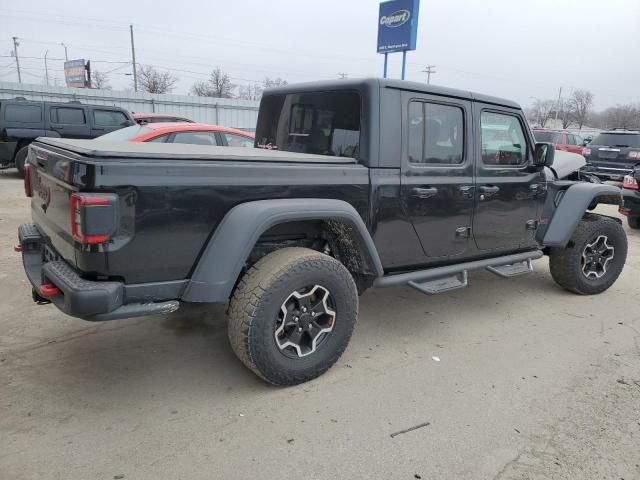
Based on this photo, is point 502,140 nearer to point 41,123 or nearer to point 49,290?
point 49,290

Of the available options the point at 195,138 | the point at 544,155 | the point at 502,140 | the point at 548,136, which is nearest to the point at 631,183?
the point at 544,155

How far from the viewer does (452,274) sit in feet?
13.1

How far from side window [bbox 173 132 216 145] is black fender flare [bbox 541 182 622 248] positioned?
4873 mm

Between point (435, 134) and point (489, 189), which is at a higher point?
point (435, 134)

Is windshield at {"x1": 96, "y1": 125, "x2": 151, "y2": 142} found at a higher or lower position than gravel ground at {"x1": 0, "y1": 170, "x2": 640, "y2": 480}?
higher

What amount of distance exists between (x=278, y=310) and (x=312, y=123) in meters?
1.68

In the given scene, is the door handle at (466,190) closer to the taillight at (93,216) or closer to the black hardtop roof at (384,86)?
the black hardtop roof at (384,86)

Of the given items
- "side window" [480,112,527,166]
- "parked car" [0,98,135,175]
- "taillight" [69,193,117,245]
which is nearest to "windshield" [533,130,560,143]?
"parked car" [0,98,135,175]

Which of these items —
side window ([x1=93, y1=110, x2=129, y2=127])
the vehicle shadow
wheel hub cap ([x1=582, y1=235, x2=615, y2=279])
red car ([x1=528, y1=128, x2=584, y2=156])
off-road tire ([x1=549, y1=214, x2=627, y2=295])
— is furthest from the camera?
red car ([x1=528, y1=128, x2=584, y2=156])

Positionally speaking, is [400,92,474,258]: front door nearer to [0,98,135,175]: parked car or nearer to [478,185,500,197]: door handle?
[478,185,500,197]: door handle

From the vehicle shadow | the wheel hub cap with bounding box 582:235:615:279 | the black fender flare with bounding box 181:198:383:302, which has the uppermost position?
the black fender flare with bounding box 181:198:383:302

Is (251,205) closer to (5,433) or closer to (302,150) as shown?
(302,150)

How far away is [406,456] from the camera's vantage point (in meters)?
2.55

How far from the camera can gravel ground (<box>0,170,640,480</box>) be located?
2.48 metres
